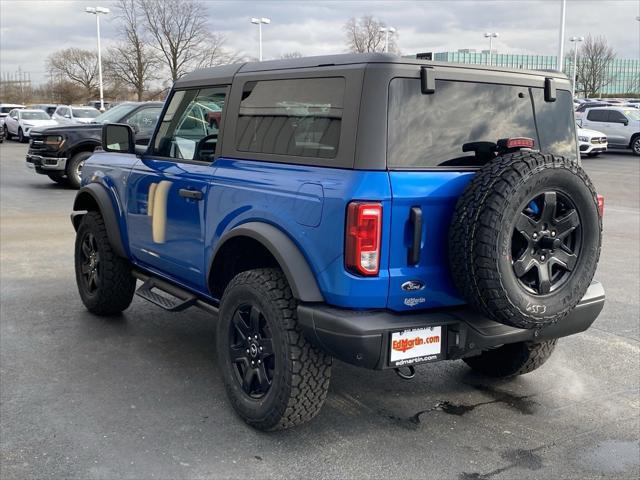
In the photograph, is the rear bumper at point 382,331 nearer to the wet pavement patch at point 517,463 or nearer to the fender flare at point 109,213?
the wet pavement patch at point 517,463

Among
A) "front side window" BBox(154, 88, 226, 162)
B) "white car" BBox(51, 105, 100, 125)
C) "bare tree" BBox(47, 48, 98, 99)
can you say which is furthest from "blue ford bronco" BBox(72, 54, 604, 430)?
"bare tree" BBox(47, 48, 98, 99)

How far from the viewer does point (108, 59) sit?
46.9 meters

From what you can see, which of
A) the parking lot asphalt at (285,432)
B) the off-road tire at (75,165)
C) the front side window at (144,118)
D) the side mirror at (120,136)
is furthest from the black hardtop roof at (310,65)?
the off-road tire at (75,165)

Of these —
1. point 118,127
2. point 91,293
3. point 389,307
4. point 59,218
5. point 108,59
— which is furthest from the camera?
point 108,59

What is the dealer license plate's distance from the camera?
322 cm

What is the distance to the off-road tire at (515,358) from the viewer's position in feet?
14.2

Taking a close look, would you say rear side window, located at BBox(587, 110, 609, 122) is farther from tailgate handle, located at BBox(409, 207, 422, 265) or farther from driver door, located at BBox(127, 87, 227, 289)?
tailgate handle, located at BBox(409, 207, 422, 265)

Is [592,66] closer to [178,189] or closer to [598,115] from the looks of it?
[598,115]

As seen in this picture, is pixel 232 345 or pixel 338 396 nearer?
pixel 232 345

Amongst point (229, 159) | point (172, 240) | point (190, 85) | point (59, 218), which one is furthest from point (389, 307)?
point (59, 218)

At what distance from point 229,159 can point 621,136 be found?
78.9ft

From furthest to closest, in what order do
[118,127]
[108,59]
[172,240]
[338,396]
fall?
[108,59] < [118,127] < [172,240] < [338,396]

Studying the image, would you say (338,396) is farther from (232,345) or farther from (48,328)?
(48,328)

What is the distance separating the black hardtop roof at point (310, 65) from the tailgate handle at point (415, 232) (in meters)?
0.72
